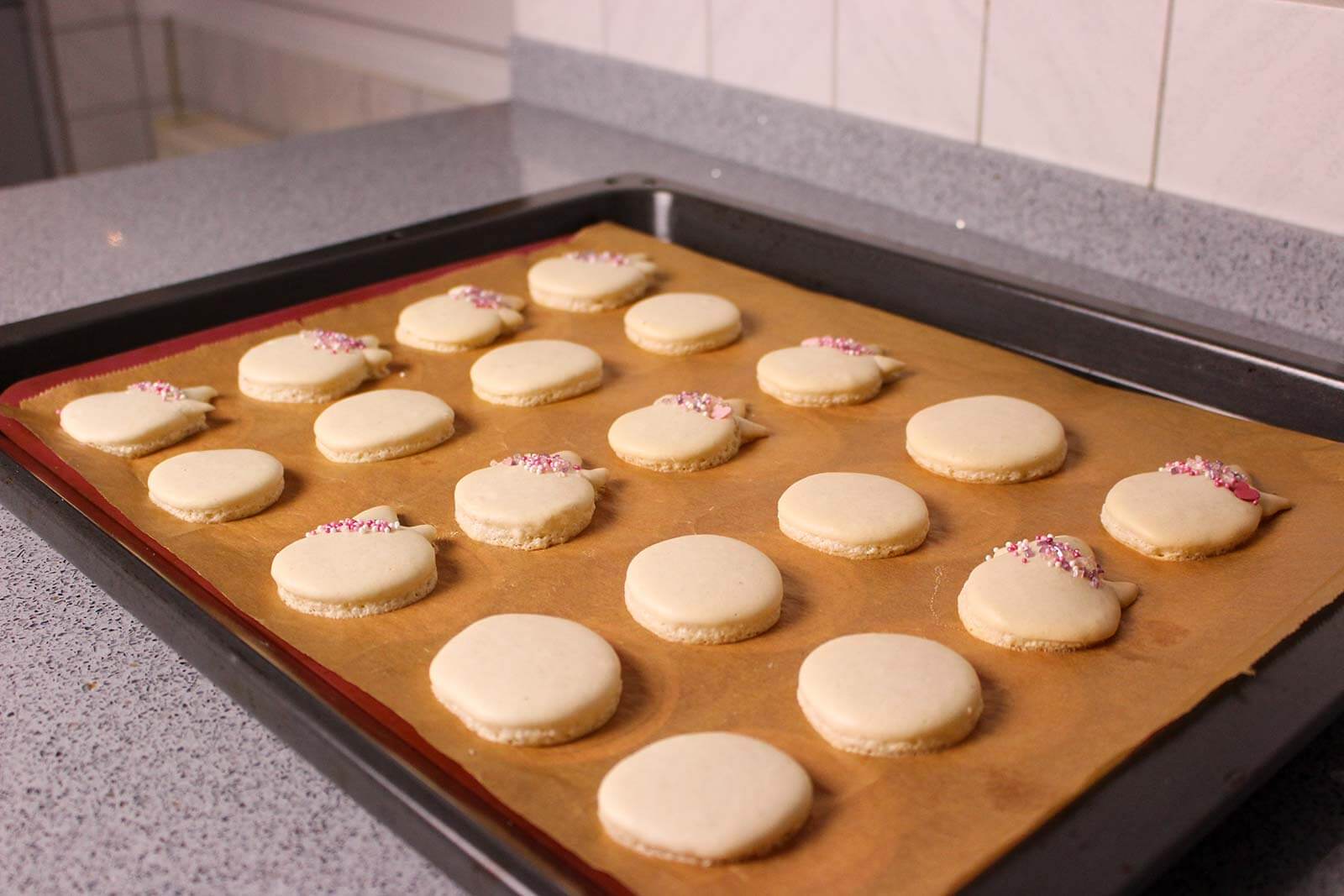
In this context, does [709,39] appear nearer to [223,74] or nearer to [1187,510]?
[1187,510]

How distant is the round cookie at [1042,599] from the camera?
2.79 ft

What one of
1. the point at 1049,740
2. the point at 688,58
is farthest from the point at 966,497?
the point at 688,58

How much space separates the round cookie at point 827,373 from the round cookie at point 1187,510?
0.27 metres

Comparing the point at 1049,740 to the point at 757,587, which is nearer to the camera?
the point at 1049,740

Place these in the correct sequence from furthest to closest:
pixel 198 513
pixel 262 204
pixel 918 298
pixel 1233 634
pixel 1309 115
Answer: pixel 262 204
pixel 918 298
pixel 1309 115
pixel 198 513
pixel 1233 634

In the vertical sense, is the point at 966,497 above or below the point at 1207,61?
below

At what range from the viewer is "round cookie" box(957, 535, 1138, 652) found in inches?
33.5

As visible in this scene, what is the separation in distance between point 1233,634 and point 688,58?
1.31 metres

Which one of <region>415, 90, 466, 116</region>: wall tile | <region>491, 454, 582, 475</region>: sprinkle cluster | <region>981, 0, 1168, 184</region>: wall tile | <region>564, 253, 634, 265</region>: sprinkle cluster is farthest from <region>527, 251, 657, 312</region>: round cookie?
<region>415, 90, 466, 116</region>: wall tile

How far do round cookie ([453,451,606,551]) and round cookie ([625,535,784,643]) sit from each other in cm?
8

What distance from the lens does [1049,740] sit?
76cm

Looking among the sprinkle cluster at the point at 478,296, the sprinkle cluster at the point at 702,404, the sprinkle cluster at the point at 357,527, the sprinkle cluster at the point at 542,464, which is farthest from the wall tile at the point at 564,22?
the sprinkle cluster at the point at 357,527

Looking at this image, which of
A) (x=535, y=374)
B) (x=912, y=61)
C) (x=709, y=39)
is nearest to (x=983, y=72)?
(x=912, y=61)

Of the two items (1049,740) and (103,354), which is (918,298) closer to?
(1049,740)
